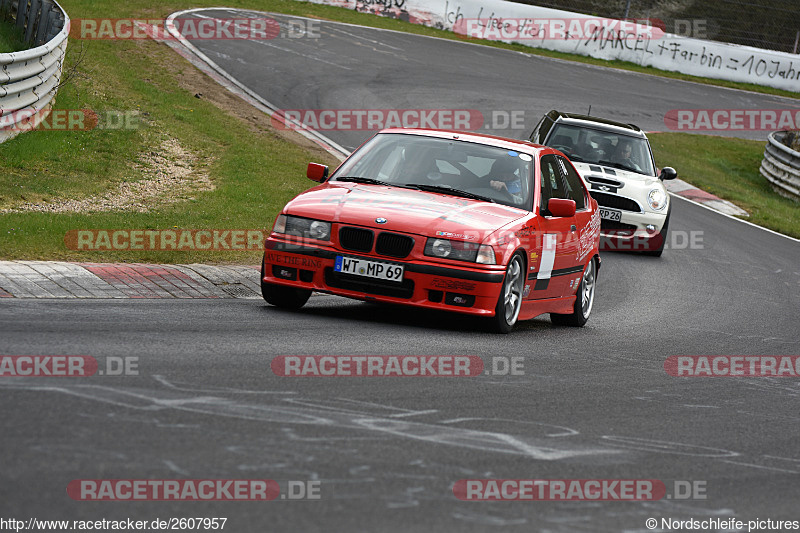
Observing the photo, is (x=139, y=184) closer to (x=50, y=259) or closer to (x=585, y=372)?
(x=50, y=259)

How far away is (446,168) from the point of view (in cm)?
920

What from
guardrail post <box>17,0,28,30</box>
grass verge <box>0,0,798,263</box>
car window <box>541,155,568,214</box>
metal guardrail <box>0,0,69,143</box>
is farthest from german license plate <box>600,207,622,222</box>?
guardrail post <box>17,0,28,30</box>

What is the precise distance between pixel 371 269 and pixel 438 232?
55cm

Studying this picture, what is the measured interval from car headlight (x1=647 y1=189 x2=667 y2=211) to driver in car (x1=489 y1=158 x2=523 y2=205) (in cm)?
699

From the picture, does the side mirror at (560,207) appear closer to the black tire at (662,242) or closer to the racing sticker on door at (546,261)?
the racing sticker on door at (546,261)

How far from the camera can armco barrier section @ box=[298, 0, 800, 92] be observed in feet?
117

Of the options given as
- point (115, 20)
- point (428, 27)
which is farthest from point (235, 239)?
point (428, 27)

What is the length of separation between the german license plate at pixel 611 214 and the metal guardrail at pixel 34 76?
308 inches

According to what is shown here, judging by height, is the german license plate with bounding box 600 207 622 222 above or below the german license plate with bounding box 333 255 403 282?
below

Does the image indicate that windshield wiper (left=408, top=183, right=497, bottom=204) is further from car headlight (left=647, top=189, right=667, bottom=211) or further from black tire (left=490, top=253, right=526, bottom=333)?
car headlight (left=647, top=189, right=667, bottom=211)

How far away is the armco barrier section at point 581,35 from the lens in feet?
117

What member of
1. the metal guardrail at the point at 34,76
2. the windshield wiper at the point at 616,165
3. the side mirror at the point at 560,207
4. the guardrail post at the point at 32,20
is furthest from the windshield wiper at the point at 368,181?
the guardrail post at the point at 32,20

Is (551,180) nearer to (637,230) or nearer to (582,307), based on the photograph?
→ (582,307)

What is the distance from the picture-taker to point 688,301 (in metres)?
12.7
